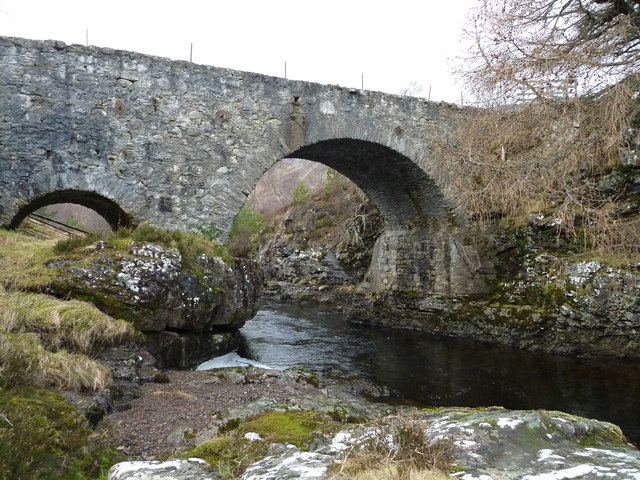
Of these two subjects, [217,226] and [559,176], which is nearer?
[559,176]

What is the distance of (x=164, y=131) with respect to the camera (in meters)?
10.2

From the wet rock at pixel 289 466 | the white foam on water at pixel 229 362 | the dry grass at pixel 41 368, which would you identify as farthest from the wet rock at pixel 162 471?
the white foam on water at pixel 229 362

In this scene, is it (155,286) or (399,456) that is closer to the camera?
(399,456)

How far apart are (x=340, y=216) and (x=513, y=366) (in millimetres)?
15467

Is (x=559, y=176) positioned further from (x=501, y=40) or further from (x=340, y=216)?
(x=340, y=216)

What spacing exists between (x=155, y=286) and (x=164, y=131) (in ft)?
13.9

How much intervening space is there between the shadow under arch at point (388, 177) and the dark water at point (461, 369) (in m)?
3.89

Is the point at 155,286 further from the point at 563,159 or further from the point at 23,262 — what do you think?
the point at 563,159

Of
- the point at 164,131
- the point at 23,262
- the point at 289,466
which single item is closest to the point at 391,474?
the point at 289,466

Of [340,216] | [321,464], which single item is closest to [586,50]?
[321,464]

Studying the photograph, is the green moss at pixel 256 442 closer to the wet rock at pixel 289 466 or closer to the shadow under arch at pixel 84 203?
the wet rock at pixel 289 466

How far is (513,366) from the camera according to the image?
9758 mm

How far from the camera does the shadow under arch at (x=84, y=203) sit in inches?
374

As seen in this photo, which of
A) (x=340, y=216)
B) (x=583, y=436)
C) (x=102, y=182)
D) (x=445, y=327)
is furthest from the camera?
(x=340, y=216)
